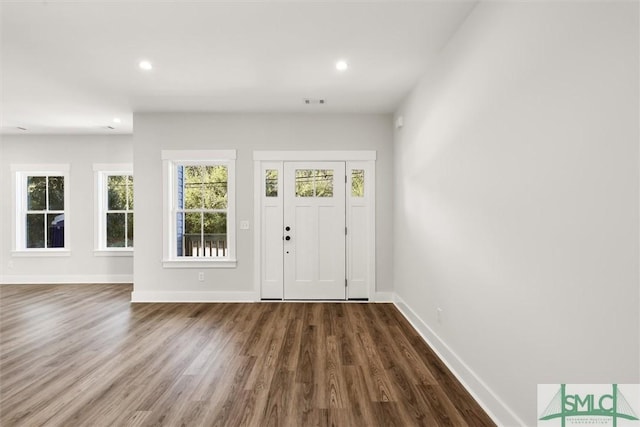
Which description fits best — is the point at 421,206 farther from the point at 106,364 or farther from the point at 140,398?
the point at 106,364

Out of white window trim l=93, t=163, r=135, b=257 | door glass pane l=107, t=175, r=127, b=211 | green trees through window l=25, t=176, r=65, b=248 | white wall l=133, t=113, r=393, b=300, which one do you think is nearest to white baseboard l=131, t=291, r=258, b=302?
white wall l=133, t=113, r=393, b=300

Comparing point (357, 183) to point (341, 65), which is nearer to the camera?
point (341, 65)

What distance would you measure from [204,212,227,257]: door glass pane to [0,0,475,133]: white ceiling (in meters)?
1.55

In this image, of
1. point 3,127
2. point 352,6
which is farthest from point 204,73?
point 3,127

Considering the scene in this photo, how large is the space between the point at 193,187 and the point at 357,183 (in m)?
2.46

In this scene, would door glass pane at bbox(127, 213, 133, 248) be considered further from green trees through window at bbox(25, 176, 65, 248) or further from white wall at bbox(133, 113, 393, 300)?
white wall at bbox(133, 113, 393, 300)

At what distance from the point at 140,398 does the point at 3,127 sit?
575 cm

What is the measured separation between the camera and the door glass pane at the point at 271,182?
14.9 ft

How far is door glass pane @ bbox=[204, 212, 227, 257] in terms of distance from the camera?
4695 mm

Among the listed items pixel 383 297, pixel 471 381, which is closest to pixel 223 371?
pixel 471 381

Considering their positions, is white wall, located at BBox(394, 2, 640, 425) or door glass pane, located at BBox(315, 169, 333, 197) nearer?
white wall, located at BBox(394, 2, 640, 425)

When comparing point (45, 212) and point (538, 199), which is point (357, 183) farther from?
point (45, 212)

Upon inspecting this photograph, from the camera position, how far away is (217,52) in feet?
9.23

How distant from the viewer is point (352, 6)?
Result: 86.7 inches
